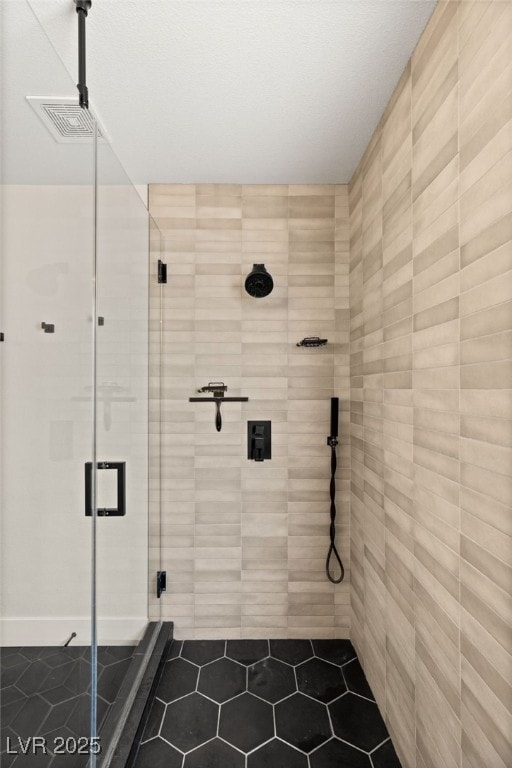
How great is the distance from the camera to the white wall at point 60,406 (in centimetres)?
97

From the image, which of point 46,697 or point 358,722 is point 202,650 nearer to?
point 358,722

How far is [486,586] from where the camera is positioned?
→ 98 cm

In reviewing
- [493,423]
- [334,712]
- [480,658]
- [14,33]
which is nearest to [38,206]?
[14,33]

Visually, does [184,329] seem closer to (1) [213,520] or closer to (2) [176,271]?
(2) [176,271]

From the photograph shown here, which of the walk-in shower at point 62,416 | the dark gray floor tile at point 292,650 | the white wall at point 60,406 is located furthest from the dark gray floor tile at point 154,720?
the dark gray floor tile at point 292,650

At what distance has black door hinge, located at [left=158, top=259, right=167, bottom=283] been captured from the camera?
228 centimetres

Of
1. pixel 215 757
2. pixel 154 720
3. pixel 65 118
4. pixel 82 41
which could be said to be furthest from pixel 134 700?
pixel 82 41

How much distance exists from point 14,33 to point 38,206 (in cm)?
49

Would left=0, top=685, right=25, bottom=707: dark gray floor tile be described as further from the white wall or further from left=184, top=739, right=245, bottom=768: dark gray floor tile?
left=184, top=739, right=245, bottom=768: dark gray floor tile

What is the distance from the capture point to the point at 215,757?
5.19ft

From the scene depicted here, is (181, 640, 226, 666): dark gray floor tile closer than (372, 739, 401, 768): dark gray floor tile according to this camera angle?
No

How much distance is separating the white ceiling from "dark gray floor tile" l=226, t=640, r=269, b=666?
2657 mm

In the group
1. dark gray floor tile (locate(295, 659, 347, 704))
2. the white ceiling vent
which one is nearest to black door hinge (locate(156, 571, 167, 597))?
dark gray floor tile (locate(295, 659, 347, 704))

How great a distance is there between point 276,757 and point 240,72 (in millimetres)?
2661
